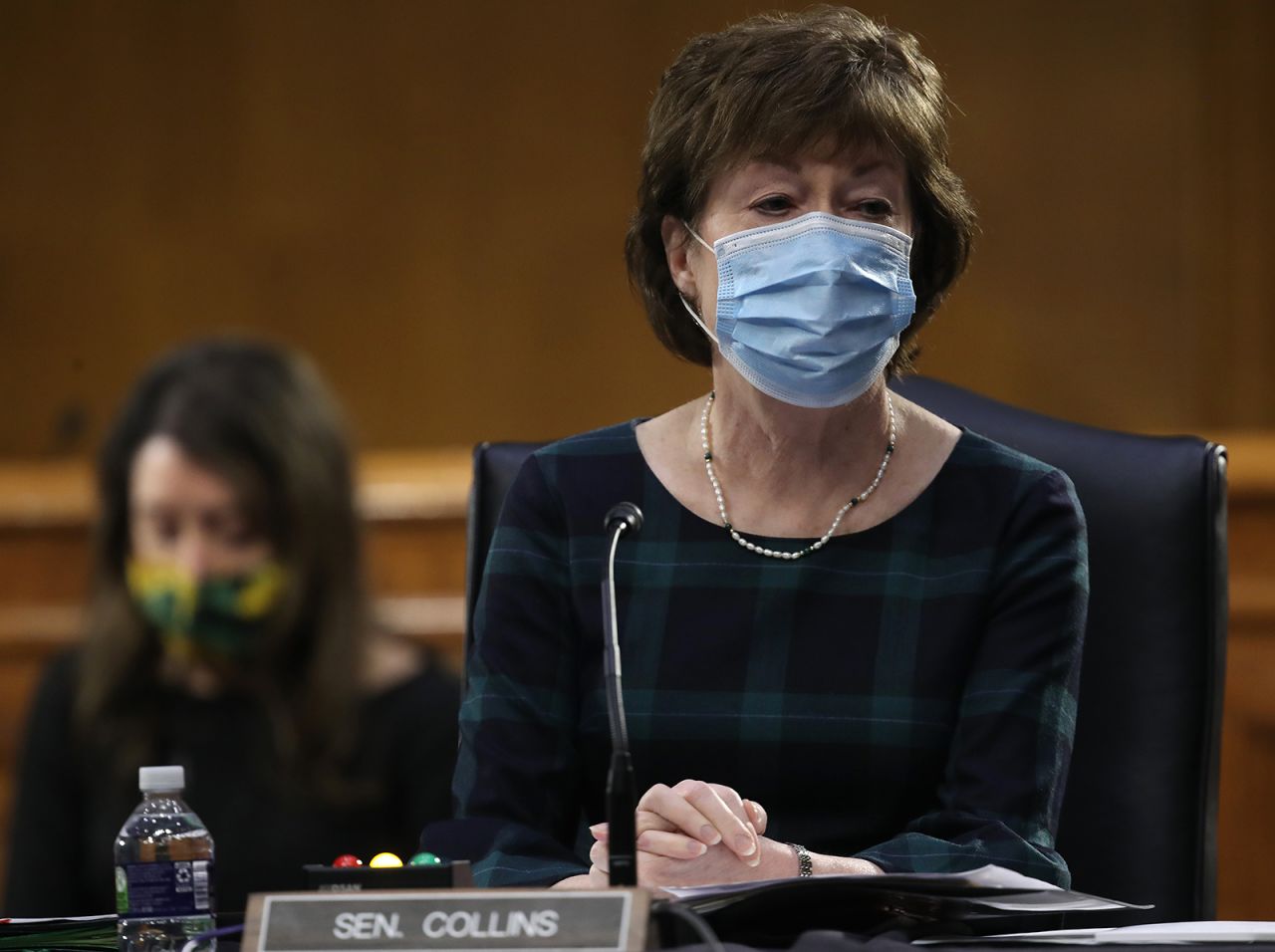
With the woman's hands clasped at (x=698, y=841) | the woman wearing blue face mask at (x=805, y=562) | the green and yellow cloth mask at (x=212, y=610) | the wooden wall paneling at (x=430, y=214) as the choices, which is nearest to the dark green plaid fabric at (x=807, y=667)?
the woman wearing blue face mask at (x=805, y=562)

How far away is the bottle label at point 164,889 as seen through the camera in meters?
1.24

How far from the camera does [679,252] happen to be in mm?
1778

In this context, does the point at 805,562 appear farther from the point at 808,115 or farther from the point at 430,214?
the point at 430,214

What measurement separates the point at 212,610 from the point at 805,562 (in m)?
0.97

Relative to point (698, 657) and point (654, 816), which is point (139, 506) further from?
point (654, 816)

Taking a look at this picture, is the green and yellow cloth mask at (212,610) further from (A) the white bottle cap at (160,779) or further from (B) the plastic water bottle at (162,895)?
(A) the white bottle cap at (160,779)

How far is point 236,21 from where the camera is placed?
14.5 feet

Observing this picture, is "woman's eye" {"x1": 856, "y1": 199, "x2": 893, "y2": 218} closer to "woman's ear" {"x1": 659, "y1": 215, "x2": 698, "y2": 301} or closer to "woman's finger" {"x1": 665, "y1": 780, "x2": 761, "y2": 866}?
"woman's ear" {"x1": 659, "y1": 215, "x2": 698, "y2": 301}

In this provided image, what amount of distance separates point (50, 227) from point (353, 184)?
767mm

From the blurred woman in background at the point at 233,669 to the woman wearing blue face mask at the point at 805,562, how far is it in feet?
1.57

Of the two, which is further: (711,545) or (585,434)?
(585,434)

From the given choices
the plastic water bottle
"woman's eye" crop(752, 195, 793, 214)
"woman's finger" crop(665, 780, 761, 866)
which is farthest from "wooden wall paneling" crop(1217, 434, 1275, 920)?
the plastic water bottle

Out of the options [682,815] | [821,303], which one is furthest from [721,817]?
[821,303]

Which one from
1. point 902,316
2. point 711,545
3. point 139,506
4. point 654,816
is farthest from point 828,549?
point 139,506
